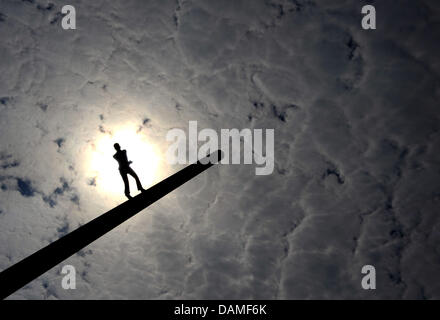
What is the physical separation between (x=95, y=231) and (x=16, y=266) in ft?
2.89
